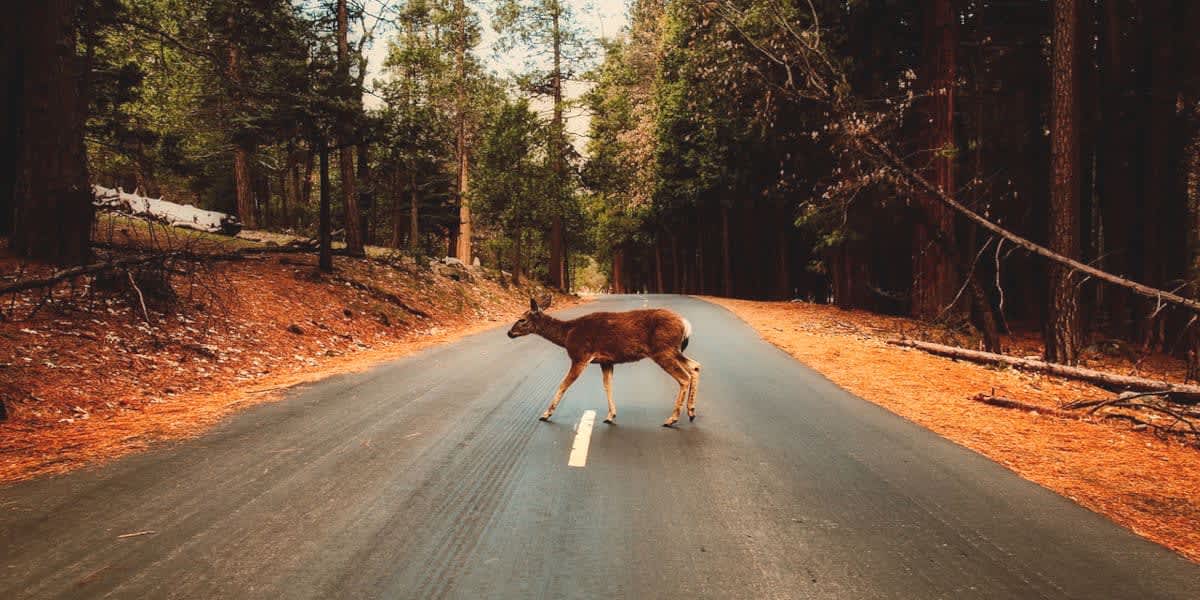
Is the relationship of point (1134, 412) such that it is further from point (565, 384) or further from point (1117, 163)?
point (1117, 163)

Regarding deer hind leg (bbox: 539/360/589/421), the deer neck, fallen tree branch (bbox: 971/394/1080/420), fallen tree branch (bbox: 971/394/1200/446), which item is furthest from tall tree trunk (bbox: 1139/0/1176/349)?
deer hind leg (bbox: 539/360/589/421)

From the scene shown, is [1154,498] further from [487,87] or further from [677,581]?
[487,87]

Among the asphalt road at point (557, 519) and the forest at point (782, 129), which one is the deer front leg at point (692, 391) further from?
the forest at point (782, 129)

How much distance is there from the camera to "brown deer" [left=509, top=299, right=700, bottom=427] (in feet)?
23.5

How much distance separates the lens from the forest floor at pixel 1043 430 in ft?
15.7

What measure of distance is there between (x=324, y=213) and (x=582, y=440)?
1280 cm

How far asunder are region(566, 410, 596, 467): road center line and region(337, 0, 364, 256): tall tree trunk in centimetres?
1123

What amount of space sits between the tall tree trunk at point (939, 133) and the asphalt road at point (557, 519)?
10524 mm

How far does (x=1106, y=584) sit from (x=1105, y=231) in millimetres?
19063

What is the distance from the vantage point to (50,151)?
984 centimetres

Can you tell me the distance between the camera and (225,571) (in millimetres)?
3383

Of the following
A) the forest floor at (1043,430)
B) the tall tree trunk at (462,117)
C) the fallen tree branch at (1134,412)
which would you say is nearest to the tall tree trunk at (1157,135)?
the forest floor at (1043,430)

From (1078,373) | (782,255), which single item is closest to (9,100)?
(1078,373)

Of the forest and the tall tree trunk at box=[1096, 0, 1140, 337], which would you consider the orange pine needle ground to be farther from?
the tall tree trunk at box=[1096, 0, 1140, 337]
